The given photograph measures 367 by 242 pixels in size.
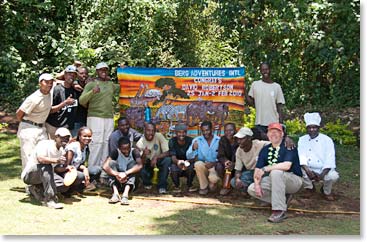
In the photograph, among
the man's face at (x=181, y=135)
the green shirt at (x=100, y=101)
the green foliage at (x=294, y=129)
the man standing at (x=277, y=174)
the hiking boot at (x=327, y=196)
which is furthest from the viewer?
the green foliage at (x=294, y=129)

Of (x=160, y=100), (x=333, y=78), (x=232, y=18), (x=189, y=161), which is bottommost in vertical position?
(x=189, y=161)

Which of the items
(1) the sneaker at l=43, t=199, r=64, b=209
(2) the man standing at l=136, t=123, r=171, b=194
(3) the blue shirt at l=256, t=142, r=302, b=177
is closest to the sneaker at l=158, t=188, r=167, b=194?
(2) the man standing at l=136, t=123, r=171, b=194

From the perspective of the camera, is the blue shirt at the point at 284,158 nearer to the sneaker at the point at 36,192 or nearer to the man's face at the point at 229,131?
the man's face at the point at 229,131

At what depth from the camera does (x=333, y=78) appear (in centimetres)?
1265

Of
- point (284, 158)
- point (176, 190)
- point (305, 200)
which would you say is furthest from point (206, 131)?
point (305, 200)

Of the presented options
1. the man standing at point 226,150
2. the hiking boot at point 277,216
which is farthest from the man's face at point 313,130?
the hiking boot at point 277,216

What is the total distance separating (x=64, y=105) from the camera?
7.01m

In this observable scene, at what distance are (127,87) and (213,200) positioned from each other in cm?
285

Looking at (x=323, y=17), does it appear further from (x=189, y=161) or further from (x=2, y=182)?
(x=2, y=182)

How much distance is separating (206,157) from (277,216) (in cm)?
144

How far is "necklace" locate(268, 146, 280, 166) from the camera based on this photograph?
616 cm

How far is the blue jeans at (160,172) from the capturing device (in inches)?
280

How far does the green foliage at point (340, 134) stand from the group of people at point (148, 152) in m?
A: 3.01

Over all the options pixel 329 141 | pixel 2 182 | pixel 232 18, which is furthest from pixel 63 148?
pixel 232 18
